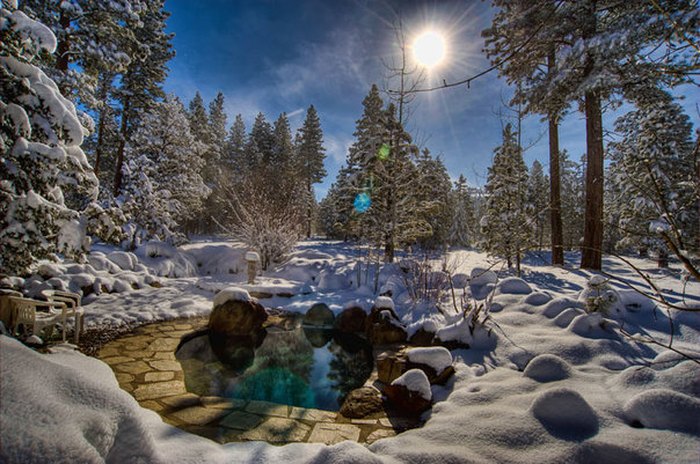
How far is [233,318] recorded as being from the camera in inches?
242

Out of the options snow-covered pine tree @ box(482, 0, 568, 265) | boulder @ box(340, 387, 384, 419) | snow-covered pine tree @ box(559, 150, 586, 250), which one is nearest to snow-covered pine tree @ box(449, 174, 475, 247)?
snow-covered pine tree @ box(559, 150, 586, 250)

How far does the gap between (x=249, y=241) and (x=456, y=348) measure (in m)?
10.2

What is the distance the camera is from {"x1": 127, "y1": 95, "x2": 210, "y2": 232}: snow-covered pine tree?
14084mm

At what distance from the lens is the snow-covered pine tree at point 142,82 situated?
13.3m

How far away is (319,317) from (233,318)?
6.99 ft

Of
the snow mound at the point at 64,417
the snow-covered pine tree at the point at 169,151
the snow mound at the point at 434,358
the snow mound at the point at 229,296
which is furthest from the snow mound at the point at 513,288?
the snow-covered pine tree at the point at 169,151

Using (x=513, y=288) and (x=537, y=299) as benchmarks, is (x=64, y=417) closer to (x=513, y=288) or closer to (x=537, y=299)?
(x=537, y=299)

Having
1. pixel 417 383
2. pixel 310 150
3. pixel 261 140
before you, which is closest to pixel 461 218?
pixel 310 150

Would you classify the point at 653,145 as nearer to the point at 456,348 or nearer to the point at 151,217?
the point at 456,348

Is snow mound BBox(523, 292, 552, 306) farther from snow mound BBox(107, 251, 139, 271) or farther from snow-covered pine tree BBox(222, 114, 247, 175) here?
snow-covered pine tree BBox(222, 114, 247, 175)

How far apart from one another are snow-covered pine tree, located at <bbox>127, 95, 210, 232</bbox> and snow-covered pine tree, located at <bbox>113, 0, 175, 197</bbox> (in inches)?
14.4

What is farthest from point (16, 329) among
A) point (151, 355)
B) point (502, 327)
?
point (502, 327)

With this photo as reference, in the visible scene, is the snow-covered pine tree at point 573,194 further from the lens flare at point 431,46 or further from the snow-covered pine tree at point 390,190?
the lens flare at point 431,46

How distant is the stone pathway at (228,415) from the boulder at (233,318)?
60.4 inches
